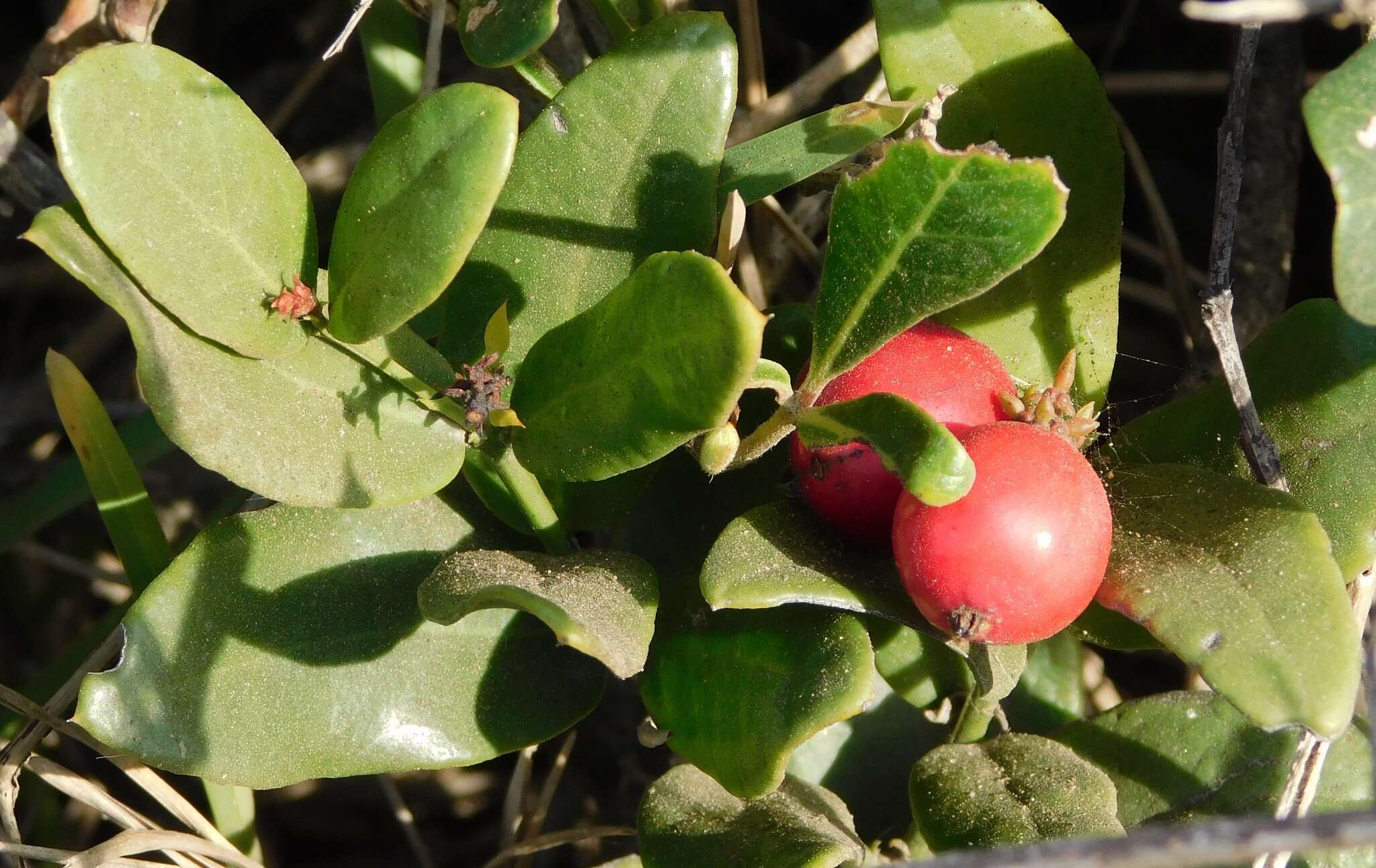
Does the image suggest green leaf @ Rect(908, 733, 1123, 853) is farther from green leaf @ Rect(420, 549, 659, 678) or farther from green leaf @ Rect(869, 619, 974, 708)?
green leaf @ Rect(420, 549, 659, 678)

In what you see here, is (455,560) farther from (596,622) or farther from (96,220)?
(96,220)

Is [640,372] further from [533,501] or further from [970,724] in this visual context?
[970,724]

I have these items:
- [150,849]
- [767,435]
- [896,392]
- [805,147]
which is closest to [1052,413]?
[896,392]

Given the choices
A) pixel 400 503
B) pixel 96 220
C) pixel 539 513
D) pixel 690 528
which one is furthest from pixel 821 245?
pixel 96 220

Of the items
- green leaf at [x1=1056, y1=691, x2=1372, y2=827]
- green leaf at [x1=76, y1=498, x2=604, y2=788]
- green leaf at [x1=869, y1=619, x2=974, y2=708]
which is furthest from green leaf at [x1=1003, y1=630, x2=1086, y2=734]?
green leaf at [x1=76, y1=498, x2=604, y2=788]

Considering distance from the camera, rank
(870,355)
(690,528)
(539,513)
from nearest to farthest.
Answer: (870,355), (539,513), (690,528)
